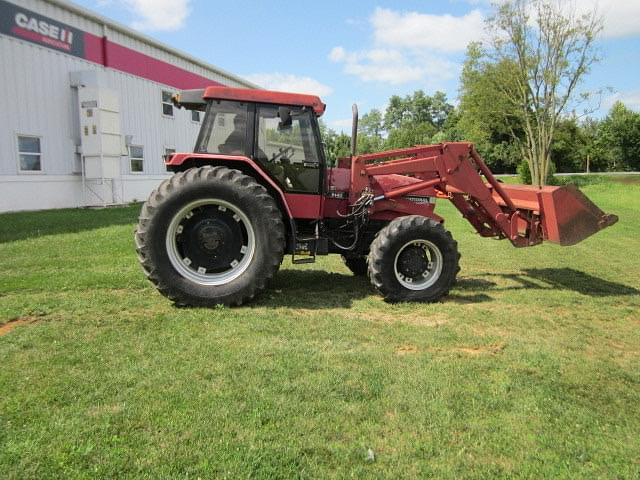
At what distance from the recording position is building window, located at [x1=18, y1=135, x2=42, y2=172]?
49.4ft

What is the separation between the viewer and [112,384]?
11.7 ft

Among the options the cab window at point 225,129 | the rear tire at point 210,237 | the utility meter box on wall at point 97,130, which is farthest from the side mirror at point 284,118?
the utility meter box on wall at point 97,130

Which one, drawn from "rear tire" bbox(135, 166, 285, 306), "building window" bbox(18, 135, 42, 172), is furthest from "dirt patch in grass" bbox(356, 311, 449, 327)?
"building window" bbox(18, 135, 42, 172)

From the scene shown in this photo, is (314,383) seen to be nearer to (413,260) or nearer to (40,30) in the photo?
(413,260)

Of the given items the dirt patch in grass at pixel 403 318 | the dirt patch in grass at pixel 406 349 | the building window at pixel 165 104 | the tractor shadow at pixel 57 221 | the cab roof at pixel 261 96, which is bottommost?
the tractor shadow at pixel 57 221

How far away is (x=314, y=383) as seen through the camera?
3.66 metres

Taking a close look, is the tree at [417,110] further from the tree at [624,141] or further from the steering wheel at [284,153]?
the steering wheel at [284,153]

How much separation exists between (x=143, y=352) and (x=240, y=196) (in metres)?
2.01

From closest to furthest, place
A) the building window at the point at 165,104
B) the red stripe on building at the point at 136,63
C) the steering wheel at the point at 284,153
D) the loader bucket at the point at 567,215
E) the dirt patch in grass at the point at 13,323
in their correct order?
the dirt patch in grass at the point at 13,323
the steering wheel at the point at 284,153
the loader bucket at the point at 567,215
the red stripe on building at the point at 136,63
the building window at the point at 165,104

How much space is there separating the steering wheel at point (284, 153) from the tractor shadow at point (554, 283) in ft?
9.31

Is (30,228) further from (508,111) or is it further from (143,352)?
(508,111)

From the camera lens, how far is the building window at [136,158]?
20.4 metres

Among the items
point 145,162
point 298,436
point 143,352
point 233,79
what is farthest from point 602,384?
point 233,79

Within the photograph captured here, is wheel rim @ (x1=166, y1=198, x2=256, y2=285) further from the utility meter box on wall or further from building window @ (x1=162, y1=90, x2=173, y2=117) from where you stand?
building window @ (x1=162, y1=90, x2=173, y2=117)
